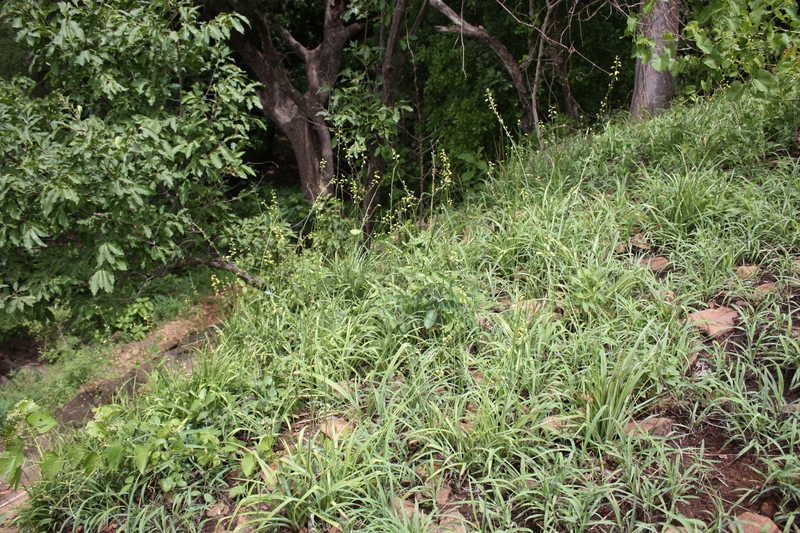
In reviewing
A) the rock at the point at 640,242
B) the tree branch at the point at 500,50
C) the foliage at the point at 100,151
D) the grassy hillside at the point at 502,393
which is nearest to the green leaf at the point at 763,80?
the grassy hillside at the point at 502,393

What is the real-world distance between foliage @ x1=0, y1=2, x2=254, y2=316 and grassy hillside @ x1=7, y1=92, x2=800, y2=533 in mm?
1020

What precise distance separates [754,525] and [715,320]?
110 cm

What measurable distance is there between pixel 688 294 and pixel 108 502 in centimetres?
277

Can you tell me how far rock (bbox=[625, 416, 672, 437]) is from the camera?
2.16 m

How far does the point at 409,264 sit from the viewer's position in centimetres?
335

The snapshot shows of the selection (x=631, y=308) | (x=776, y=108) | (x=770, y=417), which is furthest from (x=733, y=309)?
(x=776, y=108)

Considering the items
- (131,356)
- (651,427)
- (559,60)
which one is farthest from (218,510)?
(559,60)

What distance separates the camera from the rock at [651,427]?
2156 millimetres

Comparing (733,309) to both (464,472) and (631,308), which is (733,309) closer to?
(631,308)

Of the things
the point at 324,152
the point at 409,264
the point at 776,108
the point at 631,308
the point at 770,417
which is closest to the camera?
the point at 770,417

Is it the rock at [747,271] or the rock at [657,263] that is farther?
the rock at [657,263]

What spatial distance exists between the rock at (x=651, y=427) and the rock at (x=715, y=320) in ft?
1.94

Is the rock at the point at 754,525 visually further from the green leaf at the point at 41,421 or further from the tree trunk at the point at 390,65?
the tree trunk at the point at 390,65

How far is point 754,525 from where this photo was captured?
178 centimetres
